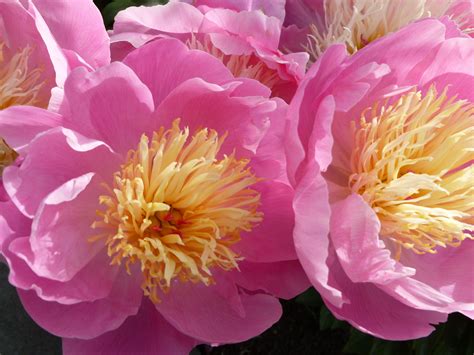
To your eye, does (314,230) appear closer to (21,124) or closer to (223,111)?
(223,111)

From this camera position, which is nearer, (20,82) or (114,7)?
(20,82)

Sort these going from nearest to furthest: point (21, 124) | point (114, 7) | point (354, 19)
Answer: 1. point (21, 124)
2. point (354, 19)
3. point (114, 7)

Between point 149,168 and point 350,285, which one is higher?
point 149,168

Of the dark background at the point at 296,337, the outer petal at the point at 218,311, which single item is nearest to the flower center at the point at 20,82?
the outer petal at the point at 218,311

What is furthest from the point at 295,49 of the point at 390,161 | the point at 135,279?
the point at 135,279

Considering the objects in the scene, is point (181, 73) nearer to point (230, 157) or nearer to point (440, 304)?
point (230, 157)

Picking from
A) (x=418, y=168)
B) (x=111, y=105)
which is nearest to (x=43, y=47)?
(x=111, y=105)

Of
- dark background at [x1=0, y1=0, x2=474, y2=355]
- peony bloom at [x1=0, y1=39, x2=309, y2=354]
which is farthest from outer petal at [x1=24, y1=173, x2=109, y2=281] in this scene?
dark background at [x1=0, y1=0, x2=474, y2=355]
